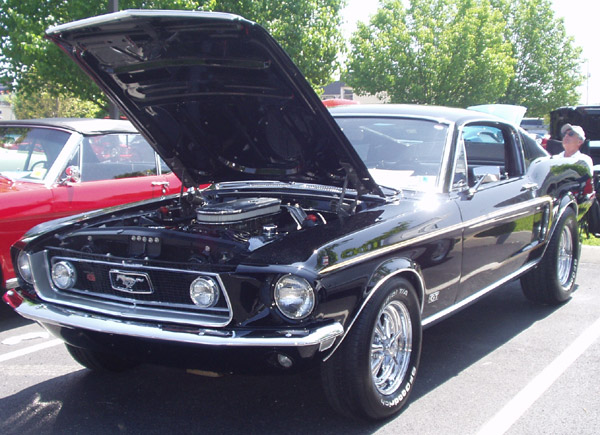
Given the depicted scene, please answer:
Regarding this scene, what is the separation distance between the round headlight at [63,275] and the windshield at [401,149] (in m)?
1.94

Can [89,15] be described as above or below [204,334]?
above

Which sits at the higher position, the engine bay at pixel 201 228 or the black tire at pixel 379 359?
the engine bay at pixel 201 228

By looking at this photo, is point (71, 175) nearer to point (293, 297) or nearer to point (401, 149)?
point (401, 149)

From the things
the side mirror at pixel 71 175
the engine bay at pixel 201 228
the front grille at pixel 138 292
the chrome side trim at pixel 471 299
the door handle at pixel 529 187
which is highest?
the side mirror at pixel 71 175

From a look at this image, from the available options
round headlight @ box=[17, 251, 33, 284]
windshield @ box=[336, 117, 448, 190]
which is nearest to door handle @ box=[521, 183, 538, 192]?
windshield @ box=[336, 117, 448, 190]

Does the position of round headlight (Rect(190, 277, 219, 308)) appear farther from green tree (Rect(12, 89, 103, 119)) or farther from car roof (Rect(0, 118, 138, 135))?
green tree (Rect(12, 89, 103, 119))

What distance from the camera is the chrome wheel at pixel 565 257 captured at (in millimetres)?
5730

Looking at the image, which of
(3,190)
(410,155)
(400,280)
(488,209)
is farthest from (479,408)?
(3,190)

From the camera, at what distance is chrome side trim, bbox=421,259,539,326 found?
373cm

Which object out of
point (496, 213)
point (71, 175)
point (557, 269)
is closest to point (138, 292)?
point (496, 213)

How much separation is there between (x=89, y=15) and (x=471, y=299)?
41.7 ft

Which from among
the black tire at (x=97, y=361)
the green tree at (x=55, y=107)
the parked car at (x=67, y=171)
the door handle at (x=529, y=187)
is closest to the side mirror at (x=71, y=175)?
the parked car at (x=67, y=171)

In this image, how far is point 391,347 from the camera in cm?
339

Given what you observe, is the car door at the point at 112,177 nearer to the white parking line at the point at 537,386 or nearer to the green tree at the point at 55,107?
the white parking line at the point at 537,386
